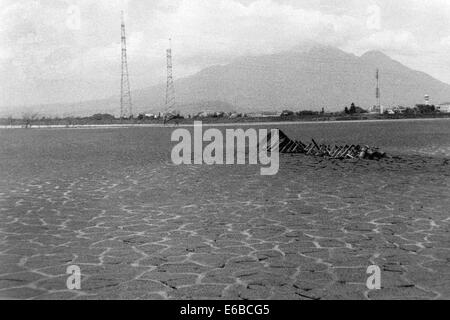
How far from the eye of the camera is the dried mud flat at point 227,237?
5547 millimetres

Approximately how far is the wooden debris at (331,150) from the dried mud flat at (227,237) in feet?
20.9

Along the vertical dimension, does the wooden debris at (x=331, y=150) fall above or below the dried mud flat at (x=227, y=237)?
above

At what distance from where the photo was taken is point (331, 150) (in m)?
22.4

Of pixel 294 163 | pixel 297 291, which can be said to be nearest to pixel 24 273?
pixel 297 291

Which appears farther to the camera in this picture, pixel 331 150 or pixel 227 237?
pixel 331 150

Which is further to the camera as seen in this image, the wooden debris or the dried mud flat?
the wooden debris

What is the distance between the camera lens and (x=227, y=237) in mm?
7742

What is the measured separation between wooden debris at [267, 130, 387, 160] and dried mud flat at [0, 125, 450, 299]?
637cm

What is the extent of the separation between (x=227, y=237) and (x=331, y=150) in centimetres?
1553

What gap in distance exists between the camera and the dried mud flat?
5.55 metres

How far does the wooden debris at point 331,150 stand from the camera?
2134 centimetres

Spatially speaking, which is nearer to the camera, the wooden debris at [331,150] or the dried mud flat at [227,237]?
the dried mud flat at [227,237]

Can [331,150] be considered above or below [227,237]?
above
